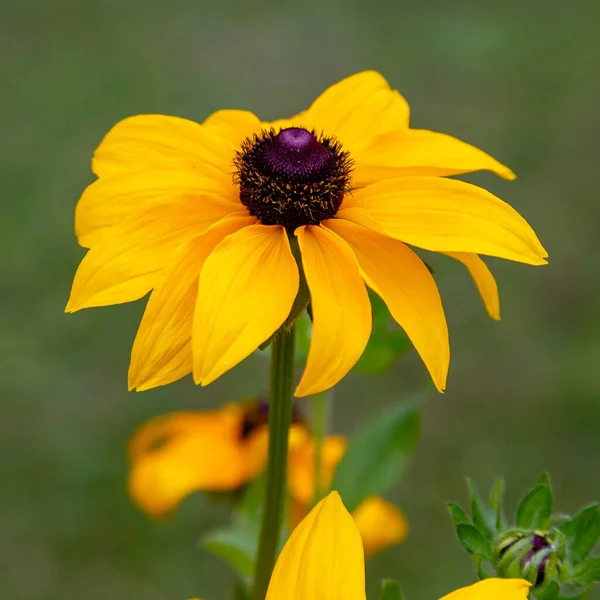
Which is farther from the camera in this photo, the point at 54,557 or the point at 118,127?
the point at 54,557

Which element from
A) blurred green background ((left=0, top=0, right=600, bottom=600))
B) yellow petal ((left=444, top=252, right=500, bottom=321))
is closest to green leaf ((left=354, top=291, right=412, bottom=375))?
yellow petal ((left=444, top=252, right=500, bottom=321))

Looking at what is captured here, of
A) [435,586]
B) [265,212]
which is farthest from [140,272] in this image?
[435,586]

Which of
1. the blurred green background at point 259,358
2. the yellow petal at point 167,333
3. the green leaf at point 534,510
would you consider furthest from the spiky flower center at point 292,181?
the blurred green background at point 259,358

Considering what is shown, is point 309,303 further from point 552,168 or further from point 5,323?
point 552,168

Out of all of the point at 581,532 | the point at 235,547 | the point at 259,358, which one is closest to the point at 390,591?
the point at 581,532

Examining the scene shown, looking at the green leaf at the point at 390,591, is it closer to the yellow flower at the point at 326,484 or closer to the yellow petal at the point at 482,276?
the yellow petal at the point at 482,276

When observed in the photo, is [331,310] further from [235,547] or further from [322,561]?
[235,547]
